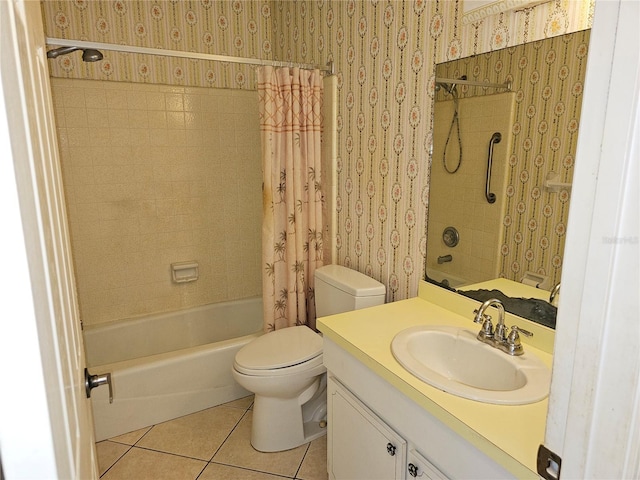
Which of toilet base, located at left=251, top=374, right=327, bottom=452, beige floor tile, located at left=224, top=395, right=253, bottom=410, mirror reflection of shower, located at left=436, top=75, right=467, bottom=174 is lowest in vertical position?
beige floor tile, located at left=224, top=395, right=253, bottom=410

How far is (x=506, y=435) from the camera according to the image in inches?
36.8

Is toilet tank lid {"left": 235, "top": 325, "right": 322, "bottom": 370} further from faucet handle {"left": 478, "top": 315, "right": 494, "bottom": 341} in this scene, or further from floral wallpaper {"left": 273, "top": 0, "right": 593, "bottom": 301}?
faucet handle {"left": 478, "top": 315, "right": 494, "bottom": 341}

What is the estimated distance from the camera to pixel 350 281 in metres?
2.05

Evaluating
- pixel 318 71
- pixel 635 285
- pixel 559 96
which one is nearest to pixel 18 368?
pixel 635 285

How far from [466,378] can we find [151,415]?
5.57 feet

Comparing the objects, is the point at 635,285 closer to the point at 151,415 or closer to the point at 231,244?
the point at 151,415

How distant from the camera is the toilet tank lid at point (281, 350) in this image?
1925mm

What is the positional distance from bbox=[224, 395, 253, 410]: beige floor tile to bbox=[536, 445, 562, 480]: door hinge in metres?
2.01

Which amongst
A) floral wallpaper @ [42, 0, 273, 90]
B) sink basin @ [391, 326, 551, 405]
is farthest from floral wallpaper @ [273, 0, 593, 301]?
floral wallpaper @ [42, 0, 273, 90]

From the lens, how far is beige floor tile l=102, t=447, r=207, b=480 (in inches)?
74.7

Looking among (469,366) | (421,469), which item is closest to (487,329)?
(469,366)

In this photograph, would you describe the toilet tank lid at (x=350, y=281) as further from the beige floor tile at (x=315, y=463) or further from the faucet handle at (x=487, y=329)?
the beige floor tile at (x=315, y=463)

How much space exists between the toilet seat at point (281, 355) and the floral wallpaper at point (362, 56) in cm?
47

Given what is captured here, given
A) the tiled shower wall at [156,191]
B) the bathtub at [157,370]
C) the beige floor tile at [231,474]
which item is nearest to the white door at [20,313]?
the beige floor tile at [231,474]
